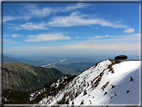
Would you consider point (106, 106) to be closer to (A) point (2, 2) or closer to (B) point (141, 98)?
(B) point (141, 98)

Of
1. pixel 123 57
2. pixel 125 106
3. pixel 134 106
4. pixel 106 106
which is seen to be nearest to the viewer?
pixel 134 106

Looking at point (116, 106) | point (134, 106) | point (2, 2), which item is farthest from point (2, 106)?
point (134, 106)

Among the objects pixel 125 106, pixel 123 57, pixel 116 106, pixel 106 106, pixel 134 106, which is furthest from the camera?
pixel 123 57

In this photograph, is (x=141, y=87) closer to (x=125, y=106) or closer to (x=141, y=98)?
(x=141, y=98)

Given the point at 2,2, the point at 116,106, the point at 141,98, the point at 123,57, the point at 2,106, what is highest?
the point at 2,2

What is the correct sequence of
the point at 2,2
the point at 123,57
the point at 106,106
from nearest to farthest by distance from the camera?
1. the point at 2,2
2. the point at 106,106
3. the point at 123,57

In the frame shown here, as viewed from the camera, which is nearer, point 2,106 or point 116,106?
point 116,106

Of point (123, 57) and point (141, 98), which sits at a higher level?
point (123, 57)

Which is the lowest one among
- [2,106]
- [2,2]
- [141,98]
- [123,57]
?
[2,106]

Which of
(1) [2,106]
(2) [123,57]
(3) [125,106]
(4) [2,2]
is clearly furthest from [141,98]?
(2) [123,57]
